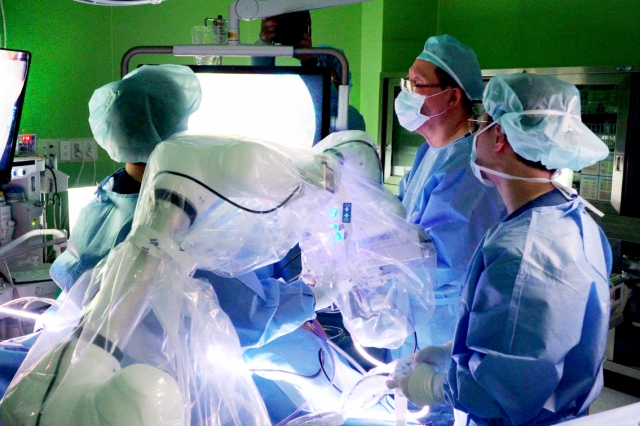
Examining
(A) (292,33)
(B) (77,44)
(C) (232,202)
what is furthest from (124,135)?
(B) (77,44)

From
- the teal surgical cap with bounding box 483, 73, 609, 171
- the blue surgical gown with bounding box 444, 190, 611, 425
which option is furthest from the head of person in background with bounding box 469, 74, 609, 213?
the blue surgical gown with bounding box 444, 190, 611, 425

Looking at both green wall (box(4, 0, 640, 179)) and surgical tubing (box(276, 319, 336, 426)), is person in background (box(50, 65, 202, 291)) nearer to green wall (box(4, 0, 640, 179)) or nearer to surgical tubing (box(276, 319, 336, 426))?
surgical tubing (box(276, 319, 336, 426))

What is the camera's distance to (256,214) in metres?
1.23

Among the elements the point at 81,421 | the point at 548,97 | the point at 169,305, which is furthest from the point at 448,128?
the point at 81,421

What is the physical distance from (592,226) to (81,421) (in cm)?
109

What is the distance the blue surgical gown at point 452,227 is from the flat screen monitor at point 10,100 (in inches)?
68.3

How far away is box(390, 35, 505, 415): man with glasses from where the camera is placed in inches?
76.4

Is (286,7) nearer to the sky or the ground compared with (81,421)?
nearer to the sky

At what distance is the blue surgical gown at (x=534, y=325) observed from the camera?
4.03ft

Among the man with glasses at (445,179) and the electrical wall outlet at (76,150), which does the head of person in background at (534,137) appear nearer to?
the man with glasses at (445,179)

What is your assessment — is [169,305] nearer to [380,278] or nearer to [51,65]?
[380,278]

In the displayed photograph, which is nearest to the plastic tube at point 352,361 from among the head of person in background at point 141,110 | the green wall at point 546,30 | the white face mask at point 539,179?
the white face mask at point 539,179

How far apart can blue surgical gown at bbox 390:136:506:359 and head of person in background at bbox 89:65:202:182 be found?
0.82 meters

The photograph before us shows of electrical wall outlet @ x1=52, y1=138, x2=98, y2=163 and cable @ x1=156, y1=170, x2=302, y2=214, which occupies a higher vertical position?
cable @ x1=156, y1=170, x2=302, y2=214
